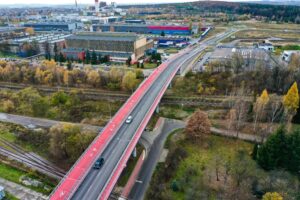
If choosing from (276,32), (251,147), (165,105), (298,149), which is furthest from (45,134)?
(276,32)

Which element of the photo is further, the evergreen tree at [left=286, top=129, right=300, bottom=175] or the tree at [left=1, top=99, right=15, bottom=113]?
the tree at [left=1, top=99, right=15, bottom=113]

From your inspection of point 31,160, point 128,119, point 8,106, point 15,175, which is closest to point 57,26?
point 8,106

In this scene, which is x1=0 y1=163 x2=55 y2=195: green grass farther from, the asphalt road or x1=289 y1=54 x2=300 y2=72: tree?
x1=289 y1=54 x2=300 y2=72: tree

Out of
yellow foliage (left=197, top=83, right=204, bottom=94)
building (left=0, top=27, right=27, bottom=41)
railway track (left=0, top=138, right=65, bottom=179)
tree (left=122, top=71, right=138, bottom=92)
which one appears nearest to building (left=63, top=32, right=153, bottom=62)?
tree (left=122, top=71, right=138, bottom=92)

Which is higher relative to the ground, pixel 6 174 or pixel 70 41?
pixel 70 41

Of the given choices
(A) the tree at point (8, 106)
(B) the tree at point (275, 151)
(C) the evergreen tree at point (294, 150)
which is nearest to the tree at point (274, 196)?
(B) the tree at point (275, 151)

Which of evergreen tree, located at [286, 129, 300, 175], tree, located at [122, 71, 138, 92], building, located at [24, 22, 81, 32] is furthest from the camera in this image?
building, located at [24, 22, 81, 32]

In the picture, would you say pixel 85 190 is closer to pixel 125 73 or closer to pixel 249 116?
pixel 249 116
